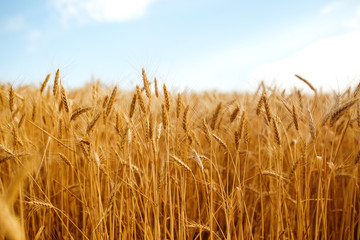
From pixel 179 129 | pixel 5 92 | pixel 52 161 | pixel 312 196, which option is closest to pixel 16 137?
pixel 5 92

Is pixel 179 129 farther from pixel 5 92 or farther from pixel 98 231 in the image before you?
pixel 5 92

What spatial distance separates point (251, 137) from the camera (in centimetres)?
314

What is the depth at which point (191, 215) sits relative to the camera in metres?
2.05

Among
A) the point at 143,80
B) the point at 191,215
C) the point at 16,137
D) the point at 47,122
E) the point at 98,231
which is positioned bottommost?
the point at 191,215

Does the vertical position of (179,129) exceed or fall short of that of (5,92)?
it falls short

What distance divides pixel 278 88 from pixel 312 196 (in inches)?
44.7

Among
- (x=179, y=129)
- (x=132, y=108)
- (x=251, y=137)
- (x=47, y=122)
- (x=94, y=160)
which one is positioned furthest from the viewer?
(x=251, y=137)

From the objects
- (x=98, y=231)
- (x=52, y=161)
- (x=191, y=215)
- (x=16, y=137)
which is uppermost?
(x=16, y=137)

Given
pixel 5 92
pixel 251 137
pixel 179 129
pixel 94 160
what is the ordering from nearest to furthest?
pixel 94 160
pixel 179 129
pixel 5 92
pixel 251 137

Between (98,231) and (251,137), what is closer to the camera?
(98,231)

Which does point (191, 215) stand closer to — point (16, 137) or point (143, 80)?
point (143, 80)

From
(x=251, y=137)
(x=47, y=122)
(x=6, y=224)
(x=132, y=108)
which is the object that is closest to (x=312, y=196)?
(x=251, y=137)

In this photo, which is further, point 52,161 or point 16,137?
point 52,161

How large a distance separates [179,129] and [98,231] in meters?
0.81
